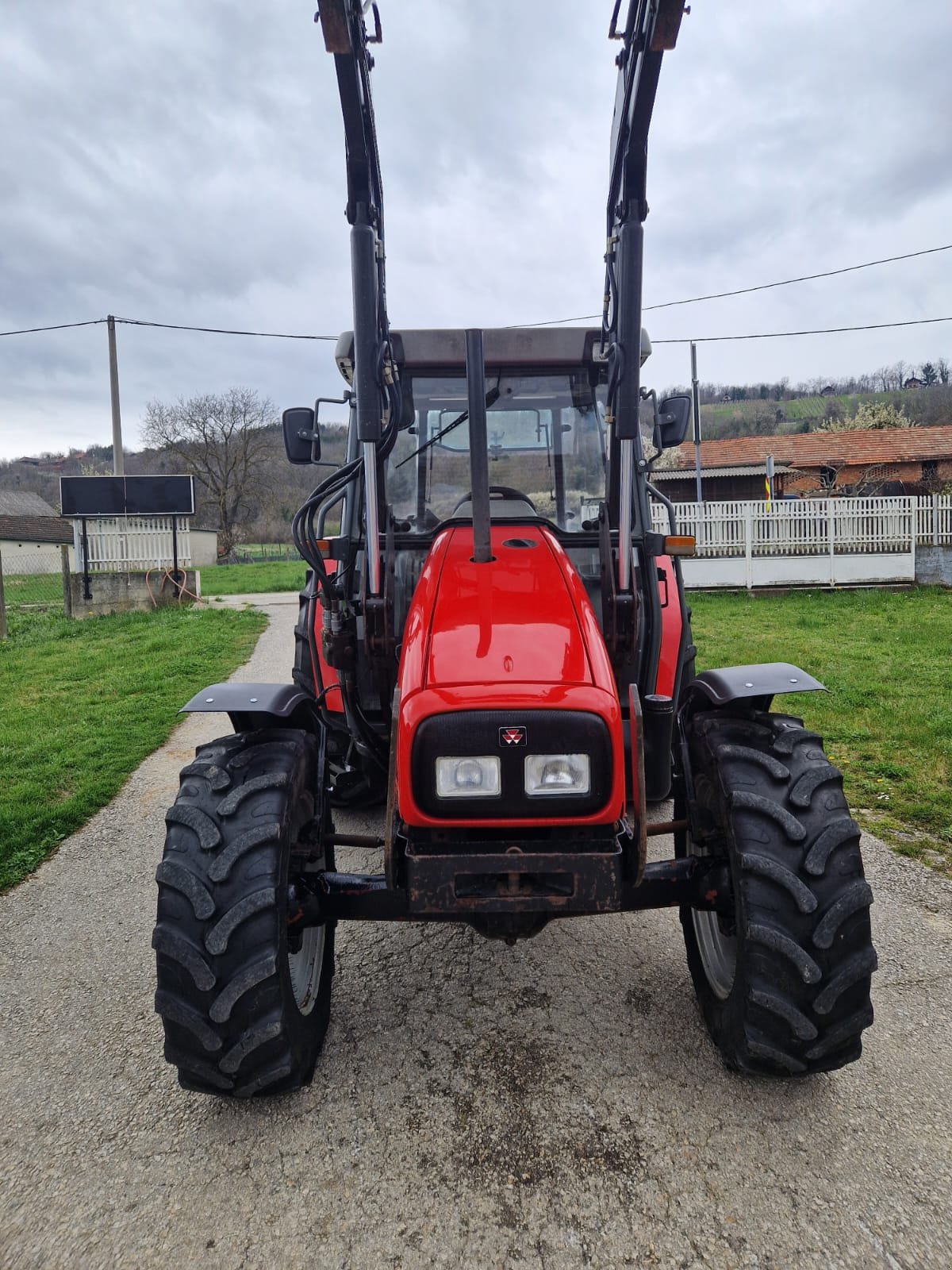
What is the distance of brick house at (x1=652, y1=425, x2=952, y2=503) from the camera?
34.8 m

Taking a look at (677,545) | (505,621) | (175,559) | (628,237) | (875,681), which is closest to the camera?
(505,621)

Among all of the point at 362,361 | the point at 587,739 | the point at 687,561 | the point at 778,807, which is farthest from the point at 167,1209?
the point at 687,561

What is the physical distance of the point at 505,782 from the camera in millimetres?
2125

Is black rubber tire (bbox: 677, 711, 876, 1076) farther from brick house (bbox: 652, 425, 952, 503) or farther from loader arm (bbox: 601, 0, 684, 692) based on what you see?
brick house (bbox: 652, 425, 952, 503)

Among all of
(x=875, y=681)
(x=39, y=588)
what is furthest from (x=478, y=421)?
(x=39, y=588)

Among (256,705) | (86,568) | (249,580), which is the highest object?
(86,568)

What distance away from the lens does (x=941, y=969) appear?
2.94 m

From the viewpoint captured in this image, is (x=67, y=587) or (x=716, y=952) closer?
(x=716, y=952)

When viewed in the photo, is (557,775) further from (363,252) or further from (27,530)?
(27,530)

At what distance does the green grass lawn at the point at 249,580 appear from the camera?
835 inches

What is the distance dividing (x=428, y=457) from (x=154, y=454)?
52236mm

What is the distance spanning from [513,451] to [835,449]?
39.0m

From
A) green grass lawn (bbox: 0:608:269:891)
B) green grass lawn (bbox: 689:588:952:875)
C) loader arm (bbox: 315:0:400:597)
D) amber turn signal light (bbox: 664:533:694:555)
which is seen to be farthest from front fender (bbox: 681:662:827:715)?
green grass lawn (bbox: 0:608:269:891)

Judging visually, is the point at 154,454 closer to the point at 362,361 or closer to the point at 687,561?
the point at 687,561
